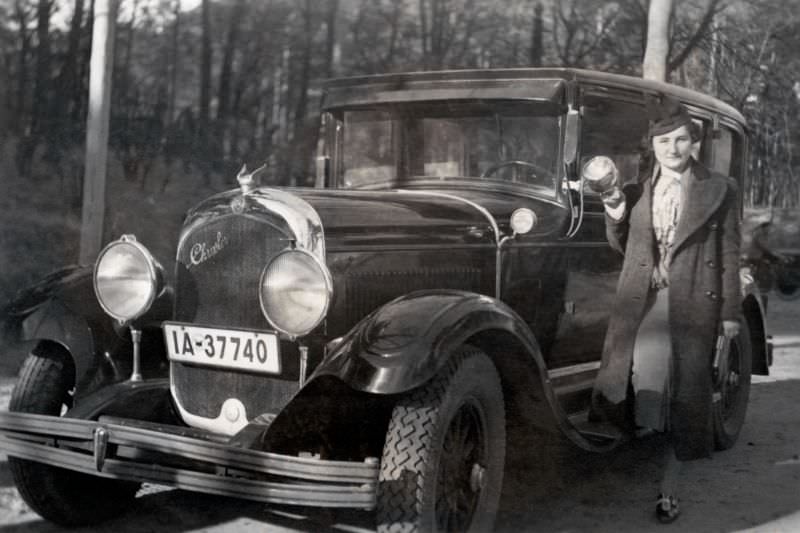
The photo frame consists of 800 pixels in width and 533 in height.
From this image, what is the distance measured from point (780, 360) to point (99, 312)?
17.0 ft

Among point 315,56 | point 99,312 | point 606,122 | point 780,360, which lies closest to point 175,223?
point 99,312

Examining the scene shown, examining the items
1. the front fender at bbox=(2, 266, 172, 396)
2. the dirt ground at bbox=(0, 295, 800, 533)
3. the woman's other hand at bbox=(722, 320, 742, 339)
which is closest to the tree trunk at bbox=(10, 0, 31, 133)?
the front fender at bbox=(2, 266, 172, 396)

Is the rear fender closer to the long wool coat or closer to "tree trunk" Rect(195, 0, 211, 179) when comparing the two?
the long wool coat

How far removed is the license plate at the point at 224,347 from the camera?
2572mm

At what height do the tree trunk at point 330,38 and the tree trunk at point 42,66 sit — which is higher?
the tree trunk at point 330,38

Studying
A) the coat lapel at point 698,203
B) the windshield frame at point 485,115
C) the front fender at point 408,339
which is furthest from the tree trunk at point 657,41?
the front fender at point 408,339

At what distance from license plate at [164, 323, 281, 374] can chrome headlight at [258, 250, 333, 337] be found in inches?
3.8

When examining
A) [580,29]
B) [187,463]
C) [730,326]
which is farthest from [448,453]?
[580,29]

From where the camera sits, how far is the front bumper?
7.14 feet

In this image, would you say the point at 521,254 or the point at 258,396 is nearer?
the point at 258,396

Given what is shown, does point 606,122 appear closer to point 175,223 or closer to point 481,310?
point 481,310

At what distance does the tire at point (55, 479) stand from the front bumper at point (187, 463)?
222 mm

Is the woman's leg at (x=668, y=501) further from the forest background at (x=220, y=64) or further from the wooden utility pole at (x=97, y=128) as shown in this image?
the wooden utility pole at (x=97, y=128)

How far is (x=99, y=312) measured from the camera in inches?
119
